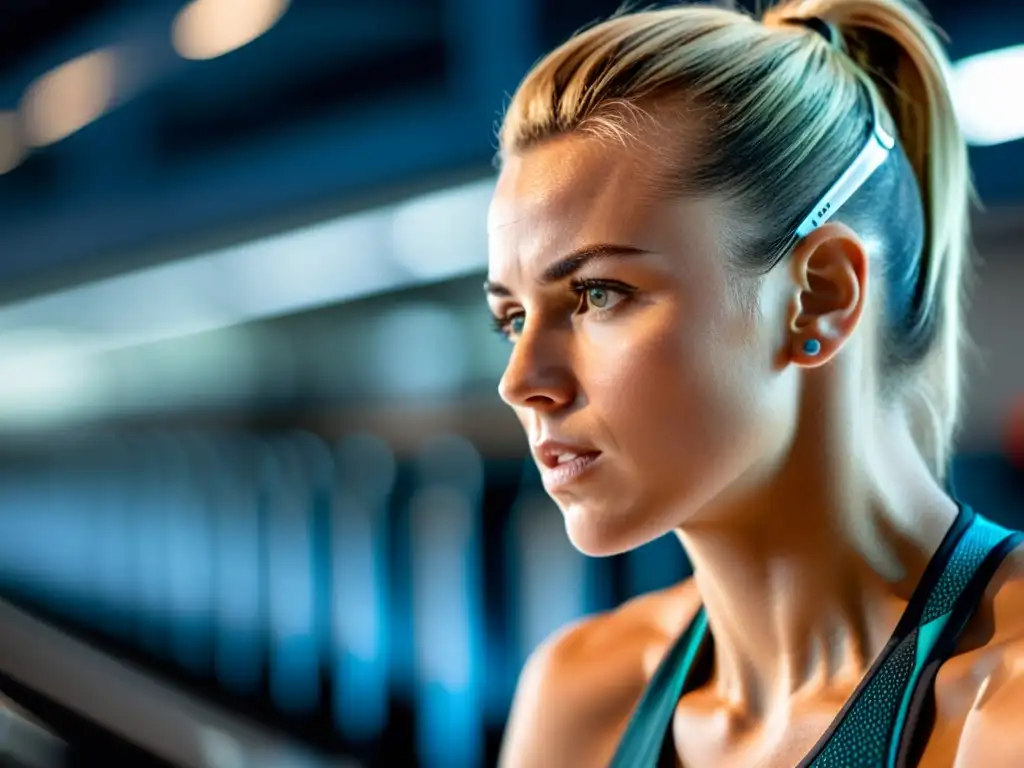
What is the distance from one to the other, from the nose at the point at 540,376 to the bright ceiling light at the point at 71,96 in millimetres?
1697

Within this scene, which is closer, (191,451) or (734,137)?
(734,137)

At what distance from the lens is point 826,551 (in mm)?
828

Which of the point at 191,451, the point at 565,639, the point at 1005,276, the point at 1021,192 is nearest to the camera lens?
the point at 565,639

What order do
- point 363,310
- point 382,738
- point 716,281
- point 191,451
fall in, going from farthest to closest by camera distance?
point 191,451
point 363,310
point 382,738
point 716,281

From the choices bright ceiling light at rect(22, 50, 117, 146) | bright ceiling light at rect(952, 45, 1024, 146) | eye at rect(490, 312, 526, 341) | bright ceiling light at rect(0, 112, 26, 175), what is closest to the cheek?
eye at rect(490, 312, 526, 341)

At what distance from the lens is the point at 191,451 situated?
13.0 ft

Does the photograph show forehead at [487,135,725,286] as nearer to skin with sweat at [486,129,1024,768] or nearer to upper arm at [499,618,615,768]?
skin with sweat at [486,129,1024,768]

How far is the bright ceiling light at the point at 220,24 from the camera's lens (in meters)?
1.94

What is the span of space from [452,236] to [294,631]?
1716 mm

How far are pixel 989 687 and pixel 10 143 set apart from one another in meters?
2.46

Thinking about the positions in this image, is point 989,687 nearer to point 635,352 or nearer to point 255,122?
point 635,352

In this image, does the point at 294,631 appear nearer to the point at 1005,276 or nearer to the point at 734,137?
the point at 1005,276

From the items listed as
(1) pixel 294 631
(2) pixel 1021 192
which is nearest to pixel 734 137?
(2) pixel 1021 192

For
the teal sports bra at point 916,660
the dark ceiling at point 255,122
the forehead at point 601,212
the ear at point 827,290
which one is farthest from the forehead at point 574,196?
the dark ceiling at point 255,122
